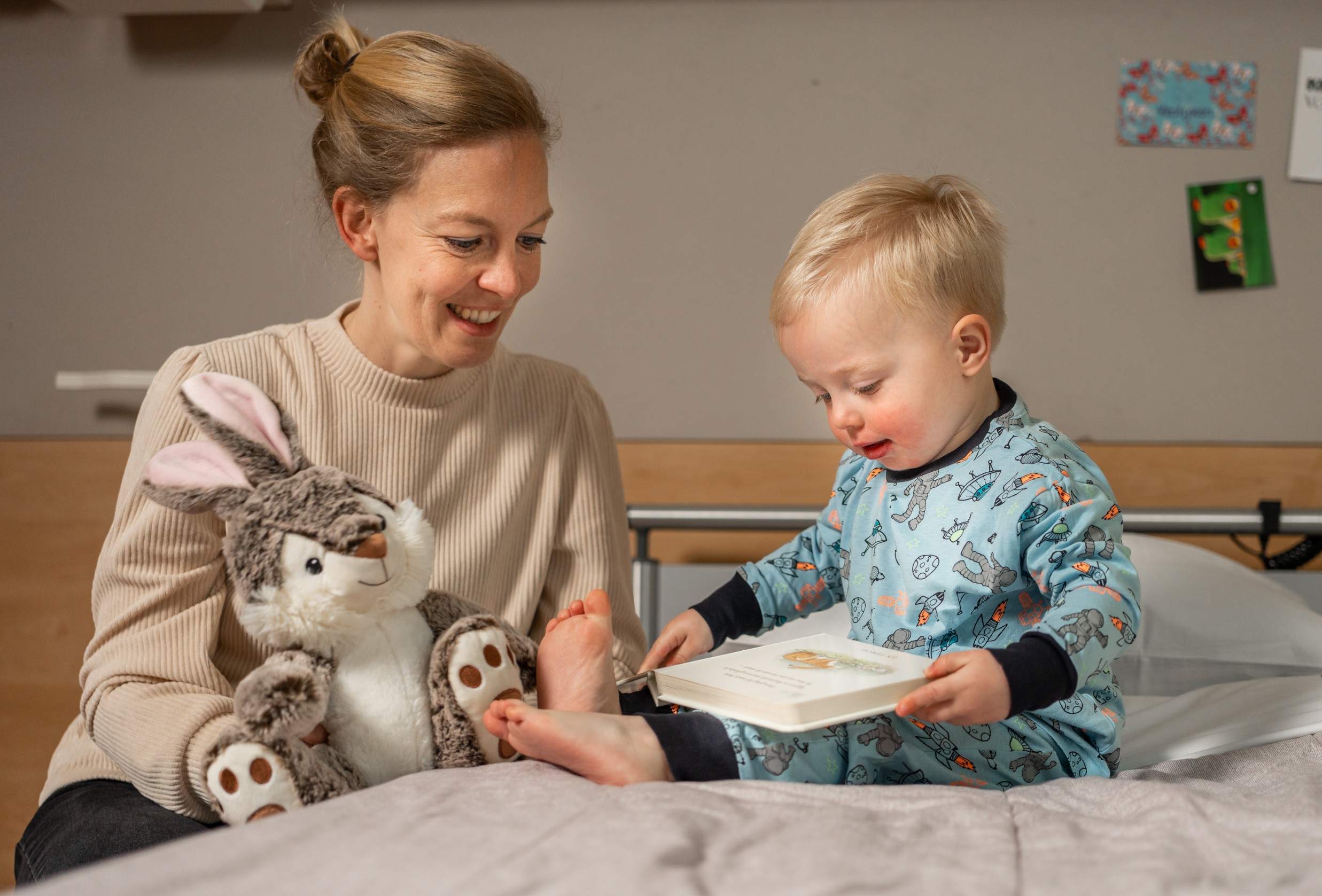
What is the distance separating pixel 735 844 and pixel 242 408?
0.51m

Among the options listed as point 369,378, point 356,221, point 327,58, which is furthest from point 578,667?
point 327,58

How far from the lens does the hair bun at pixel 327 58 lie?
3.52ft

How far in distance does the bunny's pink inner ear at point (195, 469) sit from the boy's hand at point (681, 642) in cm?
44

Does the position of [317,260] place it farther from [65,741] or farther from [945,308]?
[945,308]

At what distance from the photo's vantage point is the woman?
0.87 m

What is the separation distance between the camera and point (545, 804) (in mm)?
658

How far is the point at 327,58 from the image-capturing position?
108cm

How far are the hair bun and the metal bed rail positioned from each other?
33.4 inches

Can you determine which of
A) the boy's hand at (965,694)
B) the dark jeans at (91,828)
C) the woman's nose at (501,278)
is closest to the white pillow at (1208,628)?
the boy's hand at (965,694)

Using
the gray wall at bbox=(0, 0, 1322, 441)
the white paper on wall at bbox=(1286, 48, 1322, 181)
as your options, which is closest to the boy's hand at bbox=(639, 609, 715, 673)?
the gray wall at bbox=(0, 0, 1322, 441)

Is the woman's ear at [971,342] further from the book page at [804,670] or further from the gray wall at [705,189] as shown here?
the gray wall at [705,189]

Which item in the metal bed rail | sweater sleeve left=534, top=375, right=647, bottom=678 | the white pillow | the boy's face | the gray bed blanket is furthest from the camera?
the metal bed rail

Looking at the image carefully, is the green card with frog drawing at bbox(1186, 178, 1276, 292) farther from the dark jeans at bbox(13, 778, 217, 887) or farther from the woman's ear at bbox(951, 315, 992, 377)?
the dark jeans at bbox(13, 778, 217, 887)

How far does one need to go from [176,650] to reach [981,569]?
723 mm
